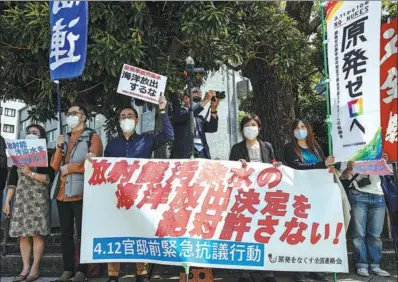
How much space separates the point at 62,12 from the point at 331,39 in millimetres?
3135

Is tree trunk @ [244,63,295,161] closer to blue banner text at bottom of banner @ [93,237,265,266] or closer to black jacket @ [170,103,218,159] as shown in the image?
black jacket @ [170,103,218,159]

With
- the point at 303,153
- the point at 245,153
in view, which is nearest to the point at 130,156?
the point at 245,153

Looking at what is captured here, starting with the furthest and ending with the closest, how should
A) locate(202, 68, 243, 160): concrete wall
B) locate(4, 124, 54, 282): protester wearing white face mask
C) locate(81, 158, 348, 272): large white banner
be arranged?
1. locate(202, 68, 243, 160): concrete wall
2. locate(4, 124, 54, 282): protester wearing white face mask
3. locate(81, 158, 348, 272): large white banner

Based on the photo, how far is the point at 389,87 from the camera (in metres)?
4.26

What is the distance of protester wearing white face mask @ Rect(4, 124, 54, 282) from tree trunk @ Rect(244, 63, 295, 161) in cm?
400

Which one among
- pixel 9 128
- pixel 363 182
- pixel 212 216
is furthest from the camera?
pixel 9 128

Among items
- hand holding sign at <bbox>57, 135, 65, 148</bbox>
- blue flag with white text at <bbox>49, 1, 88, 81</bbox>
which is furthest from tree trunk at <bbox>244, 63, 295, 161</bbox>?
hand holding sign at <bbox>57, 135, 65, 148</bbox>

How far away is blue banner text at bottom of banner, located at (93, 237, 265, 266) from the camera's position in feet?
13.8

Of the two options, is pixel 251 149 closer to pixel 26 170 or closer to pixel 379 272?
pixel 379 272

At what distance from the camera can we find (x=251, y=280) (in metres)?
4.80

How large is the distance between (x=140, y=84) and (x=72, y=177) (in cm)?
129

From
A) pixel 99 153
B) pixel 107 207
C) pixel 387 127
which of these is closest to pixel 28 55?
pixel 99 153

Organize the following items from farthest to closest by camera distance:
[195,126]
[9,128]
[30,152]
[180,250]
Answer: [9,128]
[195,126]
[30,152]
[180,250]

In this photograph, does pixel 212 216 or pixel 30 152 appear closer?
pixel 212 216
